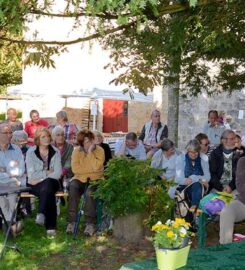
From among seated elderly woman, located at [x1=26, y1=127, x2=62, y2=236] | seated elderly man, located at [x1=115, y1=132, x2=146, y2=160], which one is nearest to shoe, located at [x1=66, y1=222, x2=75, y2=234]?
seated elderly woman, located at [x1=26, y1=127, x2=62, y2=236]

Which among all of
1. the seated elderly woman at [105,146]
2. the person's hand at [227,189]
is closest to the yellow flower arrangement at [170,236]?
the person's hand at [227,189]

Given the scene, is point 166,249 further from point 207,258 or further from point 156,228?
point 207,258

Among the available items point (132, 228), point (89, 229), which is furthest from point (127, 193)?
point (89, 229)

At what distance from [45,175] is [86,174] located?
1.83ft

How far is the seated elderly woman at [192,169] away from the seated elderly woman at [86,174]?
106 cm

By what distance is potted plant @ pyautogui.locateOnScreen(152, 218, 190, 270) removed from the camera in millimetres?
3508

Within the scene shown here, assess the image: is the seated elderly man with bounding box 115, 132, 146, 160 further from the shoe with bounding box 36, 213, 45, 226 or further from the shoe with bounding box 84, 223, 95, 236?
the shoe with bounding box 36, 213, 45, 226

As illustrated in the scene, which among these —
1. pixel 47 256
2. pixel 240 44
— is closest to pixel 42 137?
pixel 47 256

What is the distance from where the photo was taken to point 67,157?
25.4ft

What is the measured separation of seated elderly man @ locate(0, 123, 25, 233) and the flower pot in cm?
339

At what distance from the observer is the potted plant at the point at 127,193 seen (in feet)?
20.2

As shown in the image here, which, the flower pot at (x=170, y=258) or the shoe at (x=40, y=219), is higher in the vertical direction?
the flower pot at (x=170, y=258)

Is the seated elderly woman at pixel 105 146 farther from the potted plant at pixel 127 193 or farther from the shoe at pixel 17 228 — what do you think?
the shoe at pixel 17 228

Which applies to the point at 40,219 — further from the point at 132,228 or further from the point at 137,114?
the point at 137,114
